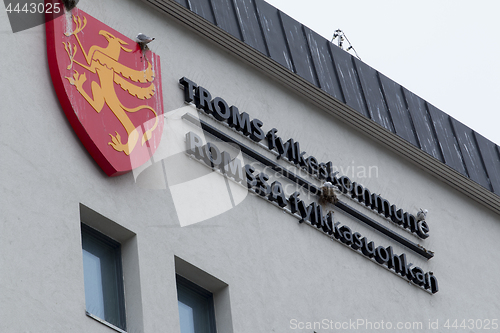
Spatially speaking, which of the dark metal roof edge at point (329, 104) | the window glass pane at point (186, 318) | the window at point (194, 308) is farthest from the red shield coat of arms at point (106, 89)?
the window glass pane at point (186, 318)

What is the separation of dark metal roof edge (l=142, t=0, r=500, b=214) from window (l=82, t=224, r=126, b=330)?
4626 mm

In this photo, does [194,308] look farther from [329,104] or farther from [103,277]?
[329,104]

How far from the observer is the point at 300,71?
19859mm

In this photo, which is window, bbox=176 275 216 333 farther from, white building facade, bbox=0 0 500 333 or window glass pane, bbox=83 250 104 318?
window glass pane, bbox=83 250 104 318

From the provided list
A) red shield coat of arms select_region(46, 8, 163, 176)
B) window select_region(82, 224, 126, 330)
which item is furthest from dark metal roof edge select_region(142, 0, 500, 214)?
window select_region(82, 224, 126, 330)

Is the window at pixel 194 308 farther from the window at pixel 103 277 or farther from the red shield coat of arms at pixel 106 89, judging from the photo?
the red shield coat of arms at pixel 106 89

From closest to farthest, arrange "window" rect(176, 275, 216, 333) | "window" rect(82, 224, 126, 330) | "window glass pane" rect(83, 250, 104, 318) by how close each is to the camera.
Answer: "window glass pane" rect(83, 250, 104, 318) < "window" rect(82, 224, 126, 330) < "window" rect(176, 275, 216, 333)

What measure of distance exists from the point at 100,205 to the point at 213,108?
3.66 m

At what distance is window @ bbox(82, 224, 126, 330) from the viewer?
14609 mm

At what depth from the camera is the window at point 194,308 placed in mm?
15938

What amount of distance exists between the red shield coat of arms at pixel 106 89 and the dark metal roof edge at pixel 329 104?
154 cm

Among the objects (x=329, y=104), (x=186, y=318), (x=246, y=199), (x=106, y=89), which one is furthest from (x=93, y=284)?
(x=329, y=104)

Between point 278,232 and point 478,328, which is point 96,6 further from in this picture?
point 478,328

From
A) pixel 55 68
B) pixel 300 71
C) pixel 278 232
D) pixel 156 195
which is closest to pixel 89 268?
pixel 156 195
